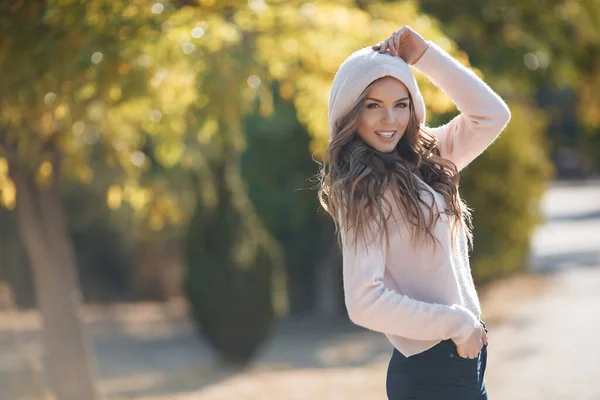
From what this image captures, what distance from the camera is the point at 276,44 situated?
6703 mm

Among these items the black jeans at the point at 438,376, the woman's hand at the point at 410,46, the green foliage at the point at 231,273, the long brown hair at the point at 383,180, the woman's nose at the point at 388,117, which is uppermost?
the woman's hand at the point at 410,46

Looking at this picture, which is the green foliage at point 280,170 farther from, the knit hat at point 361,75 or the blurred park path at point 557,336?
the knit hat at point 361,75

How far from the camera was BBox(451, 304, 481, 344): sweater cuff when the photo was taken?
2578 millimetres

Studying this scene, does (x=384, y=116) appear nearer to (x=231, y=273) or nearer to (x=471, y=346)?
(x=471, y=346)

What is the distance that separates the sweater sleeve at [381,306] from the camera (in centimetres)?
250

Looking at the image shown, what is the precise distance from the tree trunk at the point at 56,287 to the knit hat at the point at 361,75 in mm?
5865

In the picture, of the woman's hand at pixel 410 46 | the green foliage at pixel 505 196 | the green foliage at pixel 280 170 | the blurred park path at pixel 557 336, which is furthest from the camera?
the green foliage at pixel 280 170

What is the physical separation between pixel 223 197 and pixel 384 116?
9.11 m

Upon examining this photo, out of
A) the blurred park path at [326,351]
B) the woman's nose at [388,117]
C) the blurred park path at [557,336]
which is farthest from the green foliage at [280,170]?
the woman's nose at [388,117]

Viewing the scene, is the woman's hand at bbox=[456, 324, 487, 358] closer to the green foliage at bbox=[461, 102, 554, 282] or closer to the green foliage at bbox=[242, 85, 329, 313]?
the green foliage at bbox=[461, 102, 554, 282]

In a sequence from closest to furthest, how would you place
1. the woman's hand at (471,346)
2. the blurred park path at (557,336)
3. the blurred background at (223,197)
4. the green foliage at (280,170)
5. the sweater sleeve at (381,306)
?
the sweater sleeve at (381,306) < the woman's hand at (471,346) < the blurred background at (223,197) < the blurred park path at (557,336) < the green foliage at (280,170)

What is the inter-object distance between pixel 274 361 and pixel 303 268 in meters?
3.77

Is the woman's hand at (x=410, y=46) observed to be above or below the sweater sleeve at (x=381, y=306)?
above

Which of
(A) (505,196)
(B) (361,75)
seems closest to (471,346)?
(B) (361,75)
